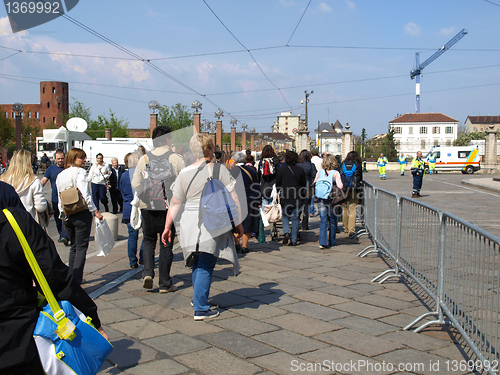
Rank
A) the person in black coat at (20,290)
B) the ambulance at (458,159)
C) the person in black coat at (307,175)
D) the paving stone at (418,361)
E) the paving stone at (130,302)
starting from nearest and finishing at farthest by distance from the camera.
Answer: the person in black coat at (20,290), the paving stone at (418,361), the paving stone at (130,302), the person in black coat at (307,175), the ambulance at (458,159)

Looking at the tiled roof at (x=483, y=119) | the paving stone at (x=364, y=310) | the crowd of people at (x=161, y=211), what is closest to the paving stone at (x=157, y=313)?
the crowd of people at (x=161, y=211)

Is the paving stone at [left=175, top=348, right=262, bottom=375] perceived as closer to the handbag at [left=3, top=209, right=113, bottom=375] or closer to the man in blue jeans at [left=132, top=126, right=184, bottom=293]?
the handbag at [left=3, top=209, right=113, bottom=375]

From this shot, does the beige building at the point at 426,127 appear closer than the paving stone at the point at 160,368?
No

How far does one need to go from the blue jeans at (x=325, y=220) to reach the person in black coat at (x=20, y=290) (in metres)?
6.53

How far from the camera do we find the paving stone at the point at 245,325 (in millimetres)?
4262

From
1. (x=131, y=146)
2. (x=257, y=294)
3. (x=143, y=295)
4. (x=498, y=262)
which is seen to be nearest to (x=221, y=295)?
(x=257, y=294)

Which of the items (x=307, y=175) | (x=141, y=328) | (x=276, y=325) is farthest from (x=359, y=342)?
(x=307, y=175)

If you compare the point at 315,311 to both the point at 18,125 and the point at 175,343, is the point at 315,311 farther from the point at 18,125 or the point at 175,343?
the point at 18,125

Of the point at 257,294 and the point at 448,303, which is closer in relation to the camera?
the point at 448,303

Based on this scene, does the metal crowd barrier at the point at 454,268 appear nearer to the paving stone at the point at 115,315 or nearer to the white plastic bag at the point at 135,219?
the paving stone at the point at 115,315

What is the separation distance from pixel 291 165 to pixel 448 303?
5.11 m

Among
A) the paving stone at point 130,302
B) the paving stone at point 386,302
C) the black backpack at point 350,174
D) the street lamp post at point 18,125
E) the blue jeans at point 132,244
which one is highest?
the street lamp post at point 18,125

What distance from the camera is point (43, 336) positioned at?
6.77 ft

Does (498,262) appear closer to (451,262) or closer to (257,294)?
(451,262)
